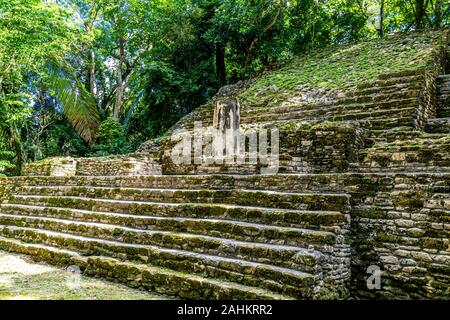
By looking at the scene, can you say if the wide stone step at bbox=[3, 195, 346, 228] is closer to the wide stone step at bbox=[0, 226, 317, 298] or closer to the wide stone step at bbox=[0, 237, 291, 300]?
the wide stone step at bbox=[0, 226, 317, 298]

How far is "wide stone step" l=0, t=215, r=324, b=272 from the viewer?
3729mm

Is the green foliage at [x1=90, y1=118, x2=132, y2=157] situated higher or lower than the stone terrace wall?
higher

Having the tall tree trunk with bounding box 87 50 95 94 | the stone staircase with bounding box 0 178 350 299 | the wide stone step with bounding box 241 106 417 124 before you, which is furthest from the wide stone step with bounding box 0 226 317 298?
the tall tree trunk with bounding box 87 50 95 94

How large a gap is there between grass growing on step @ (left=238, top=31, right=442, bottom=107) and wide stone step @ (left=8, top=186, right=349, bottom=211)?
539cm

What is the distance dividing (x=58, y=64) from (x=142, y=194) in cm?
1056

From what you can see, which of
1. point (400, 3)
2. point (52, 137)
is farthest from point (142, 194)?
point (400, 3)

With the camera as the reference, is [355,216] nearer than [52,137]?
Yes

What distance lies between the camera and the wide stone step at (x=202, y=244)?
3.73 metres

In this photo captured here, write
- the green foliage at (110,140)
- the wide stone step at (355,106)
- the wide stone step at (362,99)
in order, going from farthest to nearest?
the green foliage at (110,140), the wide stone step at (362,99), the wide stone step at (355,106)

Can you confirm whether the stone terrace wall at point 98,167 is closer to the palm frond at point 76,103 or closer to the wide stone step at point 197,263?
the wide stone step at point 197,263

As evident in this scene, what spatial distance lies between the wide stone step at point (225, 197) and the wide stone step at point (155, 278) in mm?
1298

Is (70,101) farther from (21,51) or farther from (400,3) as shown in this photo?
(400,3)

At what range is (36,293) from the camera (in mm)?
3975

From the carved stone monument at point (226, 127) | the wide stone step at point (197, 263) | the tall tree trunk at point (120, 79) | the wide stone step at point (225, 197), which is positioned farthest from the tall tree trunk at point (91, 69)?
the wide stone step at point (197, 263)
